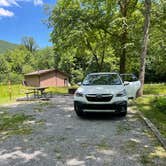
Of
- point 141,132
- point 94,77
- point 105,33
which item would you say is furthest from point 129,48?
point 141,132

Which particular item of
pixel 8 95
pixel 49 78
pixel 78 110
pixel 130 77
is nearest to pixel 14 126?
pixel 78 110

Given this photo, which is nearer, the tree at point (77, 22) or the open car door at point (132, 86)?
the open car door at point (132, 86)

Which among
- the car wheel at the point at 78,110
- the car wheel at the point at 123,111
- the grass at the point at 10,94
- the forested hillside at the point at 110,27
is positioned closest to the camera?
the car wheel at the point at 123,111

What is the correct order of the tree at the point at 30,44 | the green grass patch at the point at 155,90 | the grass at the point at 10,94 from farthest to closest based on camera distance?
the tree at the point at 30,44
the green grass patch at the point at 155,90
the grass at the point at 10,94

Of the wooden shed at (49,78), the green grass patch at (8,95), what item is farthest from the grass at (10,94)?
the wooden shed at (49,78)

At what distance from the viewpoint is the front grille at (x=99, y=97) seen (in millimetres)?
8797

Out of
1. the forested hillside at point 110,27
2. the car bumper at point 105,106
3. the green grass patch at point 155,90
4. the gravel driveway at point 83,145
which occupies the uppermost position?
the forested hillside at point 110,27

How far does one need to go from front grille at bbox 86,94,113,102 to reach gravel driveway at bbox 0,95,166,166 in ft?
2.35

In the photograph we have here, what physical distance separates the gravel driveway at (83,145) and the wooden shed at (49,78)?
3869 cm

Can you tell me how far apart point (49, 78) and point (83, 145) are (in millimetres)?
42525

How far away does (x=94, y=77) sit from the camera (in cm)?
1048

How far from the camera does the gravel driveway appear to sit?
15.7ft

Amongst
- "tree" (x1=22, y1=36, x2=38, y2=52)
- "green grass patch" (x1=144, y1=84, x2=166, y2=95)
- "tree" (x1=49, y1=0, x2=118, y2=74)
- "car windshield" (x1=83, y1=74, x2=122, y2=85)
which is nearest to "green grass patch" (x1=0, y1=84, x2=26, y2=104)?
"tree" (x1=49, y1=0, x2=118, y2=74)

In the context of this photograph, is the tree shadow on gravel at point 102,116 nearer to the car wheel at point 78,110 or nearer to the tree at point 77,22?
the car wheel at point 78,110
